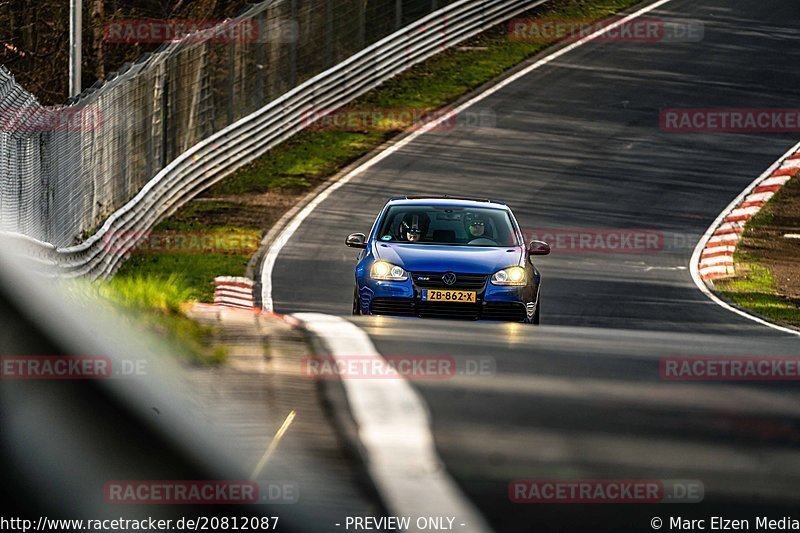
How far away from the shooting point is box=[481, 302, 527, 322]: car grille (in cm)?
1225

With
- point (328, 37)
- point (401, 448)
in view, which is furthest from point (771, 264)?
point (401, 448)

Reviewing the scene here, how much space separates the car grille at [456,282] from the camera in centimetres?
1221

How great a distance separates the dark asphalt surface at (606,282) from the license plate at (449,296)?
1.46 m

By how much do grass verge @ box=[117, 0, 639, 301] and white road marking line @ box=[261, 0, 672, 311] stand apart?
1.48 feet

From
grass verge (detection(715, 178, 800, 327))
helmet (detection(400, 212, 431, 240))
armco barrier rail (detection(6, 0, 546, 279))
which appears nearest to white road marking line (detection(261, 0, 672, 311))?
armco barrier rail (detection(6, 0, 546, 279))

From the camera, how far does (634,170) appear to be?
27.9 metres

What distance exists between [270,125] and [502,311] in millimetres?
17506

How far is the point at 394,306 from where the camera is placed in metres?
Result: 12.3

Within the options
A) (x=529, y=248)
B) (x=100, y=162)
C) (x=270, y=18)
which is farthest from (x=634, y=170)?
(x=529, y=248)

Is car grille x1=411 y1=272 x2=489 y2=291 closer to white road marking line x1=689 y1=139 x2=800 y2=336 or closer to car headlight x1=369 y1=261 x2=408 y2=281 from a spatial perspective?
car headlight x1=369 y1=261 x2=408 y2=281

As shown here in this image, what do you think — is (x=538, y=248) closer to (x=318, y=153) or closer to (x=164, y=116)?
(x=164, y=116)

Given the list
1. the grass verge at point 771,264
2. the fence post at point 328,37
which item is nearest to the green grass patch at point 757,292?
the grass verge at point 771,264

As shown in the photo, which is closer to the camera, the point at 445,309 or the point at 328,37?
the point at 445,309

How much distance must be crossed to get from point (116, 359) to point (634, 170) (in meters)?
26.6
